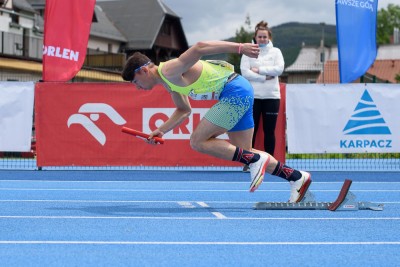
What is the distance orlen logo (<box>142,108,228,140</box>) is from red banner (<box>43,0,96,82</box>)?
1938mm

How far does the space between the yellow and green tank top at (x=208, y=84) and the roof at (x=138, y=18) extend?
63.8 m

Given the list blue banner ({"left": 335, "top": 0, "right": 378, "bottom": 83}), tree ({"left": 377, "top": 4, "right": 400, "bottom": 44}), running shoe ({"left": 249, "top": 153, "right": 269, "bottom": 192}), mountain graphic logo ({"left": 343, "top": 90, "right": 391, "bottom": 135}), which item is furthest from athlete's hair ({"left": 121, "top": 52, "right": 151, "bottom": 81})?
tree ({"left": 377, "top": 4, "right": 400, "bottom": 44})

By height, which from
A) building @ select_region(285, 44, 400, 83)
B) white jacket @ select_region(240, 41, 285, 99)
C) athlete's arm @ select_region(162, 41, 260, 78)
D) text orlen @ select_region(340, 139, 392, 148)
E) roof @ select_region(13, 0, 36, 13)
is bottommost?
building @ select_region(285, 44, 400, 83)

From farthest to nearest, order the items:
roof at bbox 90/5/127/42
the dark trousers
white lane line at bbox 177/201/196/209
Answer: roof at bbox 90/5/127/42 < the dark trousers < white lane line at bbox 177/201/196/209

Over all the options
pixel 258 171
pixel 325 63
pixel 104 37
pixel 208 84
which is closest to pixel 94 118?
pixel 208 84

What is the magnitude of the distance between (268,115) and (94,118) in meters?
2.85

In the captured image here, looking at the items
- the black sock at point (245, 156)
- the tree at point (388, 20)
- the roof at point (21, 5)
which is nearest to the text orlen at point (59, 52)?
the black sock at point (245, 156)

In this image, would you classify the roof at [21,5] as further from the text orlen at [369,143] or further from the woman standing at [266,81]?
the woman standing at [266,81]

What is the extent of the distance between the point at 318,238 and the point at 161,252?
1.33 m

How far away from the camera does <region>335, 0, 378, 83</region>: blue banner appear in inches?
567

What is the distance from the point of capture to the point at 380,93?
1354 cm

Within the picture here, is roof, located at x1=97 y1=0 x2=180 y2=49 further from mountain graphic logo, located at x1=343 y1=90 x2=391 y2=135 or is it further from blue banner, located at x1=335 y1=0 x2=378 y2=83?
mountain graphic logo, located at x1=343 y1=90 x2=391 y2=135

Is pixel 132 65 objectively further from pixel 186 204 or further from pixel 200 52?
pixel 186 204

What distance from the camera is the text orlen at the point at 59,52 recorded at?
47.4 feet
